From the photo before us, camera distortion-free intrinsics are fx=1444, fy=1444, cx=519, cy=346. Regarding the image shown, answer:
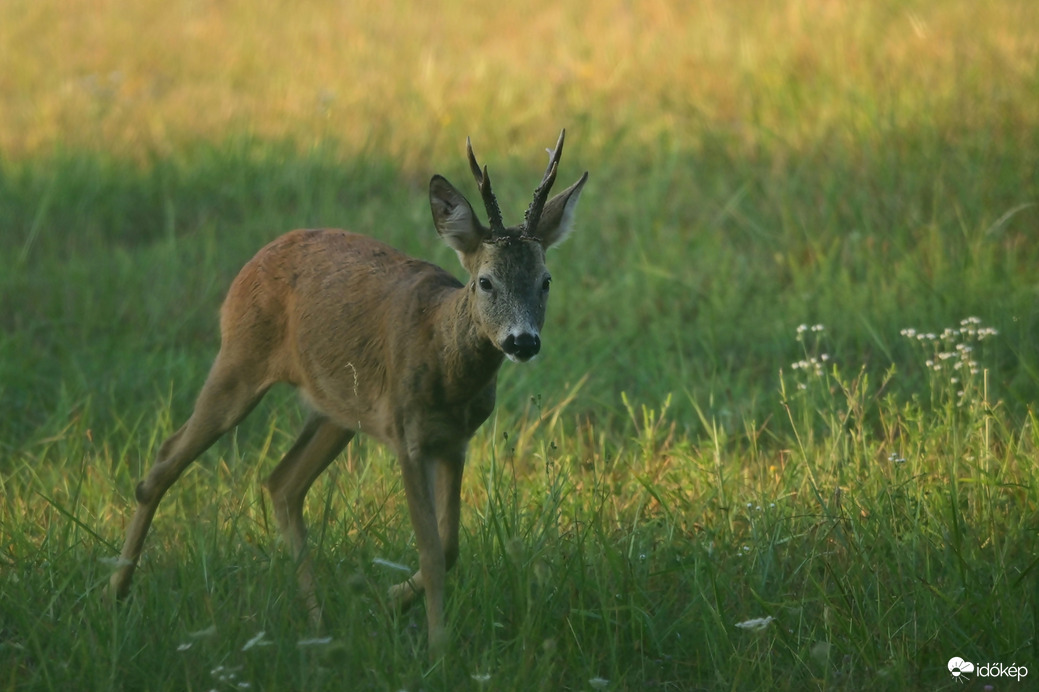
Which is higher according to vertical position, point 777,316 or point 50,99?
point 50,99

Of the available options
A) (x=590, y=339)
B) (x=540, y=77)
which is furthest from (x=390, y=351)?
(x=540, y=77)

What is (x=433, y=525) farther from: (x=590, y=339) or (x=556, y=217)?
(x=590, y=339)

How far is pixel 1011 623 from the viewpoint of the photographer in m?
4.11

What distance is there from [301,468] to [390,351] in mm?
812

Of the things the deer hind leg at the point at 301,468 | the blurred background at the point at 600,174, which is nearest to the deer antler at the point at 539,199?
the deer hind leg at the point at 301,468

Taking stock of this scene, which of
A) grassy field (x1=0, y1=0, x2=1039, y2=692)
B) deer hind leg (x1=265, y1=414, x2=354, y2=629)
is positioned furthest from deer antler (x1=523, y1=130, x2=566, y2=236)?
deer hind leg (x1=265, y1=414, x2=354, y2=629)

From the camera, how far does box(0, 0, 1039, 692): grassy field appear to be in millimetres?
4203

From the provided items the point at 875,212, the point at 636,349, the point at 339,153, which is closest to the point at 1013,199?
the point at 875,212

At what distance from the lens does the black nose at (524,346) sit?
4328 millimetres

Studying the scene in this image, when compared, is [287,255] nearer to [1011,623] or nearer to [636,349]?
[636,349]

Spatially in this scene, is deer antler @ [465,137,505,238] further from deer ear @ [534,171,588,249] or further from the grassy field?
the grassy field

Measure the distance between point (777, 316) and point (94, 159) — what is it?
4778 mm

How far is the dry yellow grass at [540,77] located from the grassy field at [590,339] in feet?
0.14

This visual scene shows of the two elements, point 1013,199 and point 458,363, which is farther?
point 1013,199
